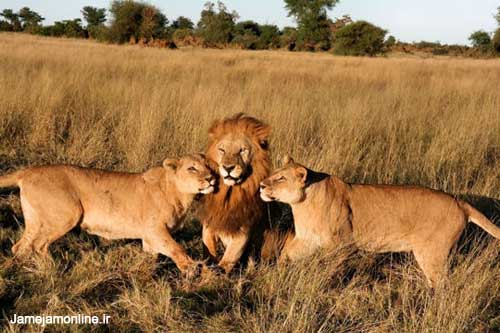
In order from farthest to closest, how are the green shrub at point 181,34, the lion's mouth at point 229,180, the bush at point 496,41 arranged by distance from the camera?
the green shrub at point 181,34
the bush at point 496,41
the lion's mouth at point 229,180

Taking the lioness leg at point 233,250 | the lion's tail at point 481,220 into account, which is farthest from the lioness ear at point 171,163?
the lion's tail at point 481,220

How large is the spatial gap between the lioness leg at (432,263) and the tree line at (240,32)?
824 inches

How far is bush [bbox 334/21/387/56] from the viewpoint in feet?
91.6

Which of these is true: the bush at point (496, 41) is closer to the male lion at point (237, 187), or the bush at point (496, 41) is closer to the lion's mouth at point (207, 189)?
the male lion at point (237, 187)

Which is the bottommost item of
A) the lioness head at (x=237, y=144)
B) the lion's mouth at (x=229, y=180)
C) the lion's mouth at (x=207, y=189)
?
the lion's mouth at (x=207, y=189)

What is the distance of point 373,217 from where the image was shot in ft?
12.2

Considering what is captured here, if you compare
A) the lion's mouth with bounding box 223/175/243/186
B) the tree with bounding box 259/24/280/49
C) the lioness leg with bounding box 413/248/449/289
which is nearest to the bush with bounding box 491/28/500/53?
the tree with bounding box 259/24/280/49

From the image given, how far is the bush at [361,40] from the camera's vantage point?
27922 mm

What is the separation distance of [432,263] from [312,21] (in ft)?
119

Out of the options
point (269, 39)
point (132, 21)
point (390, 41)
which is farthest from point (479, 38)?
point (132, 21)

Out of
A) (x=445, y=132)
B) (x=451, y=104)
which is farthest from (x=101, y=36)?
(x=445, y=132)

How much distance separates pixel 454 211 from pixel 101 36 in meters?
27.1

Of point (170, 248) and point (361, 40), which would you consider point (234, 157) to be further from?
point (361, 40)

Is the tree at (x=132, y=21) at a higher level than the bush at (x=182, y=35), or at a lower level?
higher
